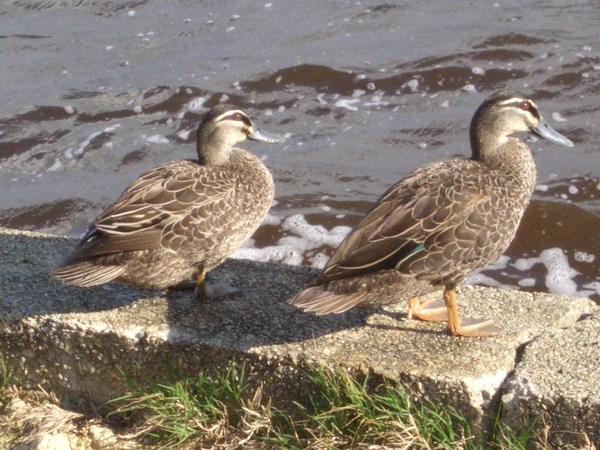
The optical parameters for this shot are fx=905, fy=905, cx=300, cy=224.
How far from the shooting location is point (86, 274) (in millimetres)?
3982

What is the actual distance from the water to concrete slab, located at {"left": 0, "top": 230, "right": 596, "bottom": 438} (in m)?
1.79

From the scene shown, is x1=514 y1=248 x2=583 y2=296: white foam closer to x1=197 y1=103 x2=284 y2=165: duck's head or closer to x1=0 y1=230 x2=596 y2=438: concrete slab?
x1=0 y1=230 x2=596 y2=438: concrete slab

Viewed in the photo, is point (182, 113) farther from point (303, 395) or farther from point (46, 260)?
point (303, 395)

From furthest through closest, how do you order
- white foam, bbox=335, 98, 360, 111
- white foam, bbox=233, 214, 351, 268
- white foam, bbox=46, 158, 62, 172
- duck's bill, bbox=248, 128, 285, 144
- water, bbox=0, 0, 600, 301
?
white foam, bbox=335, 98, 360, 111 < white foam, bbox=46, 158, 62, 172 < water, bbox=0, 0, 600, 301 < white foam, bbox=233, 214, 351, 268 < duck's bill, bbox=248, 128, 285, 144

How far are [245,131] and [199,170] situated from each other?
49 centimetres

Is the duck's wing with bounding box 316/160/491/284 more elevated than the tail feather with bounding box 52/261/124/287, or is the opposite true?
the duck's wing with bounding box 316/160/491/284

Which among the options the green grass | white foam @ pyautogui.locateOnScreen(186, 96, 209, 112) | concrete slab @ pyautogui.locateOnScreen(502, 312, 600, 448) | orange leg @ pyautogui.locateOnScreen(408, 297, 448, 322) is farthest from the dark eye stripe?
white foam @ pyautogui.locateOnScreen(186, 96, 209, 112)

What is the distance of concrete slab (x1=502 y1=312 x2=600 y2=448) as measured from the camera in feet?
10.8

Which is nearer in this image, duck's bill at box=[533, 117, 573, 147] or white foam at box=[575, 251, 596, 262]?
duck's bill at box=[533, 117, 573, 147]

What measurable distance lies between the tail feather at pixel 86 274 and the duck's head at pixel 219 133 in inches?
34.0

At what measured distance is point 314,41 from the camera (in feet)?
29.9

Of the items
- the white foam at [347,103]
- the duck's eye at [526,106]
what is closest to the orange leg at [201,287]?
the duck's eye at [526,106]

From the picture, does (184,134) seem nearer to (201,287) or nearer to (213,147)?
(213,147)

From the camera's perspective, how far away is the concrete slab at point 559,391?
3.28 m
